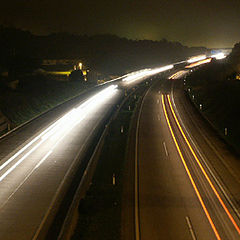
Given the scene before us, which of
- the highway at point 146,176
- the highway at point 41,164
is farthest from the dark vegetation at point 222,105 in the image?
the highway at point 41,164

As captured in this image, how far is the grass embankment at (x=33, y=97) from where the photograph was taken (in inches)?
1660

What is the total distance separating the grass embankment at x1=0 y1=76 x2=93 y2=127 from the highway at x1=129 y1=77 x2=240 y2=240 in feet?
47.8

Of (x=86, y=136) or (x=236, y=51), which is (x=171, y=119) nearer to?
(x=86, y=136)

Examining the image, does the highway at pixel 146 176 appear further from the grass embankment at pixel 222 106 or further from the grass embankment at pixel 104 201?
the grass embankment at pixel 222 106

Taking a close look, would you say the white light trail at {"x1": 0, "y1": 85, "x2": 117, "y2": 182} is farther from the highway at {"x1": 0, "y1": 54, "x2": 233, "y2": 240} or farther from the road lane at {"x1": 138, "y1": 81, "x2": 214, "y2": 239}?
the road lane at {"x1": 138, "y1": 81, "x2": 214, "y2": 239}

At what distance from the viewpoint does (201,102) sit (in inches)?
2190

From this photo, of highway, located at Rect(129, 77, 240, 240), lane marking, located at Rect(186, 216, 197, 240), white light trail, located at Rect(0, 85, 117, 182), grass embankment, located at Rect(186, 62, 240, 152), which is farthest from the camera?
grass embankment, located at Rect(186, 62, 240, 152)

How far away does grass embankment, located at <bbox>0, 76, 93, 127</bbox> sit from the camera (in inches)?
1660

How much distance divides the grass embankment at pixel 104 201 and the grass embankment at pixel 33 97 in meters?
14.7

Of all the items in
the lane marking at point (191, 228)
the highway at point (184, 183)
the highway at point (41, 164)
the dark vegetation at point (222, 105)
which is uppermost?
the highway at point (41, 164)

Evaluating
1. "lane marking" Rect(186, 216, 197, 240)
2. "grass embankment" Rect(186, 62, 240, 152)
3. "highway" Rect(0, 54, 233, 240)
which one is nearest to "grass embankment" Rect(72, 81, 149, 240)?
"highway" Rect(0, 54, 233, 240)

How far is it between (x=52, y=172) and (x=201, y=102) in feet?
122

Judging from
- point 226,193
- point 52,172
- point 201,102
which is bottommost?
point 201,102

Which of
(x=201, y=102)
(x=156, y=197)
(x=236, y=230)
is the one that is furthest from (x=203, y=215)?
A: (x=201, y=102)
